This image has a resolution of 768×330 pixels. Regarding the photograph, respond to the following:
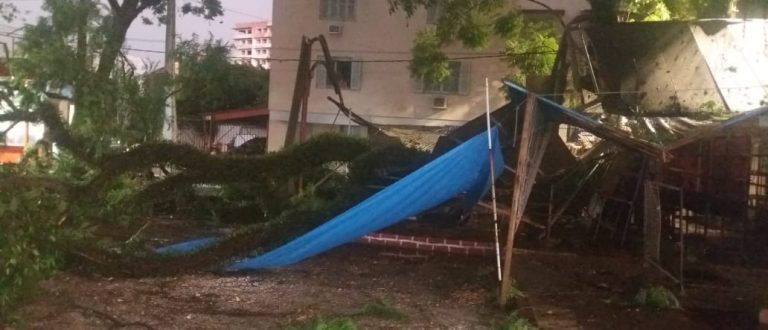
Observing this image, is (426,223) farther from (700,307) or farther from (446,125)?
(446,125)

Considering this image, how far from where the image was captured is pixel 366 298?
21.3ft

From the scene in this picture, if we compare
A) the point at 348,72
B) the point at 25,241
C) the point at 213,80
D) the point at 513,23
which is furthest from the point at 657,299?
the point at 348,72

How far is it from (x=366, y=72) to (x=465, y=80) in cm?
236

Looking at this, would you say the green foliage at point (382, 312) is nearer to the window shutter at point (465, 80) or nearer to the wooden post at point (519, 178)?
the wooden post at point (519, 178)

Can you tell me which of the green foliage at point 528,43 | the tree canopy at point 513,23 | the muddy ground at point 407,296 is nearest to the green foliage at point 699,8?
the tree canopy at point 513,23

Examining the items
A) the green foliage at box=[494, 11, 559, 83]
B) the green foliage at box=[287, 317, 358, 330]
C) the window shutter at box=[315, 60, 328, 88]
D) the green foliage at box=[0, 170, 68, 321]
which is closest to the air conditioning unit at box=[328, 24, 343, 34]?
the window shutter at box=[315, 60, 328, 88]

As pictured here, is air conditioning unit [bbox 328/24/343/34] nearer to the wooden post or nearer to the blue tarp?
the blue tarp

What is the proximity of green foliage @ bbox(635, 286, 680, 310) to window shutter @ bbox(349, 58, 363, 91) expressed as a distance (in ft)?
39.4

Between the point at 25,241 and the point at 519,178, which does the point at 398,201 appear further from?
the point at 25,241

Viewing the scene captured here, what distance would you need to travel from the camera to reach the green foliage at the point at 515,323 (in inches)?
211

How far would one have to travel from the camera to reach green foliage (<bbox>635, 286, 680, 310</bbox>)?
6.36 metres

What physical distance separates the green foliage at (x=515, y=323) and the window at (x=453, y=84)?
12.0 metres

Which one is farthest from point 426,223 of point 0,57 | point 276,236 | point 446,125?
point 446,125

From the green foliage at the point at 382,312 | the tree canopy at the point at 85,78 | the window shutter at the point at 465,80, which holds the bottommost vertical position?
the green foliage at the point at 382,312
